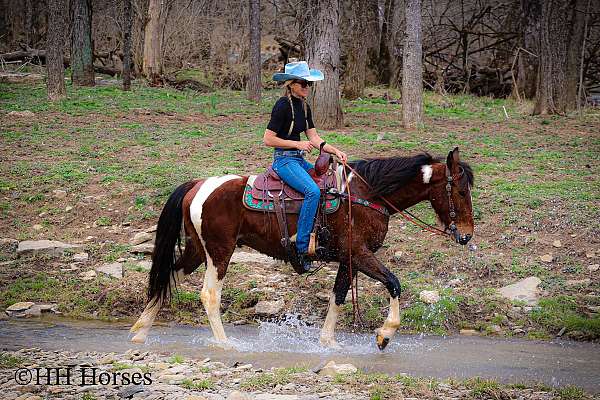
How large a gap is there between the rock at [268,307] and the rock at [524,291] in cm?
279

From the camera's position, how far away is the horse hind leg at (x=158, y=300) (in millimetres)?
8344

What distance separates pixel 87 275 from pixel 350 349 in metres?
4.22

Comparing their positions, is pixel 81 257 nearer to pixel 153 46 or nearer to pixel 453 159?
pixel 453 159

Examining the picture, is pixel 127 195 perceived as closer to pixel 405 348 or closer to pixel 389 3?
pixel 405 348

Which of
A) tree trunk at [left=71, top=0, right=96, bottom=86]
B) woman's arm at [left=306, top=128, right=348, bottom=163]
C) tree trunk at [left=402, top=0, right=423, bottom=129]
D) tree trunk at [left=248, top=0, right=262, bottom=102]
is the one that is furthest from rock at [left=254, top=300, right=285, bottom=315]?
tree trunk at [left=71, top=0, right=96, bottom=86]

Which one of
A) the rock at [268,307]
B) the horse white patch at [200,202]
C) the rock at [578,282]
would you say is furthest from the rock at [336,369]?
the rock at [578,282]

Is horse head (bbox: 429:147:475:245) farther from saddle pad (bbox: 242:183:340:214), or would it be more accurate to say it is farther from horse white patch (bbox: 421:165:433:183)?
saddle pad (bbox: 242:183:340:214)

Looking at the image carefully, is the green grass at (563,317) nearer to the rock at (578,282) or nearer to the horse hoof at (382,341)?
the rock at (578,282)

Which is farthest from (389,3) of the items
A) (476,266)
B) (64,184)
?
(476,266)

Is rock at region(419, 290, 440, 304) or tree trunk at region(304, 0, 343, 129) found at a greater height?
tree trunk at region(304, 0, 343, 129)

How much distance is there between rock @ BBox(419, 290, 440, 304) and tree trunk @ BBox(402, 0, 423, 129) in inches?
321

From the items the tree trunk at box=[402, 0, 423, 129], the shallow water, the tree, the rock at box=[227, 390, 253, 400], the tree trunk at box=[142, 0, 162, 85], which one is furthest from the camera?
the tree trunk at box=[142, 0, 162, 85]

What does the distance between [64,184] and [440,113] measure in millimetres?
10675

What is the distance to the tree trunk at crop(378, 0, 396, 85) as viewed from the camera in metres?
26.8
